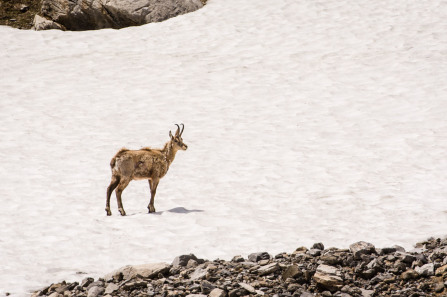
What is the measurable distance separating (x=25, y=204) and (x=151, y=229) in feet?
11.8

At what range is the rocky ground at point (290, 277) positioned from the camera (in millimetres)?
7785

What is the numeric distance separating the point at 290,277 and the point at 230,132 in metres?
11.0

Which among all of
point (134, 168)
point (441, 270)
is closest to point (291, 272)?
point (441, 270)

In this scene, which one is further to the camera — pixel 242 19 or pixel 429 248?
pixel 242 19

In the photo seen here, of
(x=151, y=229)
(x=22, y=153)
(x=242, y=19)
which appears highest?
(x=242, y=19)

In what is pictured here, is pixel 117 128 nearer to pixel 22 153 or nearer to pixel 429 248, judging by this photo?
pixel 22 153

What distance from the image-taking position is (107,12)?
2739 cm

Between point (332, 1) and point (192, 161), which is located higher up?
point (332, 1)

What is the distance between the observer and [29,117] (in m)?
19.8

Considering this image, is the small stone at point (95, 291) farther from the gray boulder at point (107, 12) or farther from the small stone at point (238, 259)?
the gray boulder at point (107, 12)

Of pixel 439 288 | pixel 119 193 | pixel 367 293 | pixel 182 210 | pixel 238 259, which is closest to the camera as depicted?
pixel 439 288

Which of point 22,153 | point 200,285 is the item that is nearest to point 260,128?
point 22,153

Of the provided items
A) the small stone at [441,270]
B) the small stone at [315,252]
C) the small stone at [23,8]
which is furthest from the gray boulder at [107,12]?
the small stone at [441,270]

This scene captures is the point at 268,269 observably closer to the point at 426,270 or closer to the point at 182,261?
the point at 182,261
